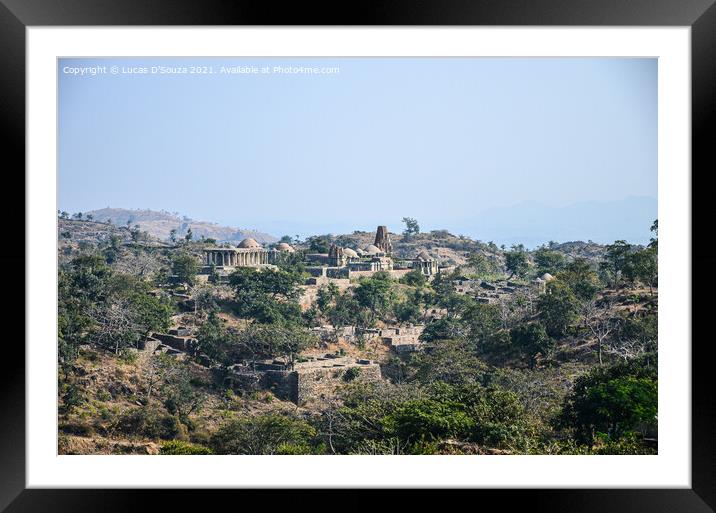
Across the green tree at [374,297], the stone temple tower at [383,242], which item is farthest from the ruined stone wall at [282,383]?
the stone temple tower at [383,242]

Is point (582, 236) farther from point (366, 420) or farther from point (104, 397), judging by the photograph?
point (104, 397)

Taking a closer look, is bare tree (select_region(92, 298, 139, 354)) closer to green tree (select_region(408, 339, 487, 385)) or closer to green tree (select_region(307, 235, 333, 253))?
green tree (select_region(408, 339, 487, 385))

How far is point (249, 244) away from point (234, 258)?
2.22ft

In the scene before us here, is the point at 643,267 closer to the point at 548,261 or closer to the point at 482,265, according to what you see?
the point at 548,261

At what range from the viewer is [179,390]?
8.20 meters

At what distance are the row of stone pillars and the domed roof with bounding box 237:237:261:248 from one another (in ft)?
0.45

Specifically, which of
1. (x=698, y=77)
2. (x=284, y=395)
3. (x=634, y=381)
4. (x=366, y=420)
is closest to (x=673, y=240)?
(x=698, y=77)

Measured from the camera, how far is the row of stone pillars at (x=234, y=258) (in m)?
11.7

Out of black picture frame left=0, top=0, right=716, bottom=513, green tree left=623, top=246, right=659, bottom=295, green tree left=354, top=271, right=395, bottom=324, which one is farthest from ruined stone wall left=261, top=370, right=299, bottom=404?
black picture frame left=0, top=0, right=716, bottom=513

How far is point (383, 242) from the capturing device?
13664 millimetres

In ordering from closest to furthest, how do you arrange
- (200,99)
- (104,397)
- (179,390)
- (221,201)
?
(104,397) → (179,390) → (200,99) → (221,201)

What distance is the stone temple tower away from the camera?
13521 millimetres

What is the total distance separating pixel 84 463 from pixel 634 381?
5079 millimetres
